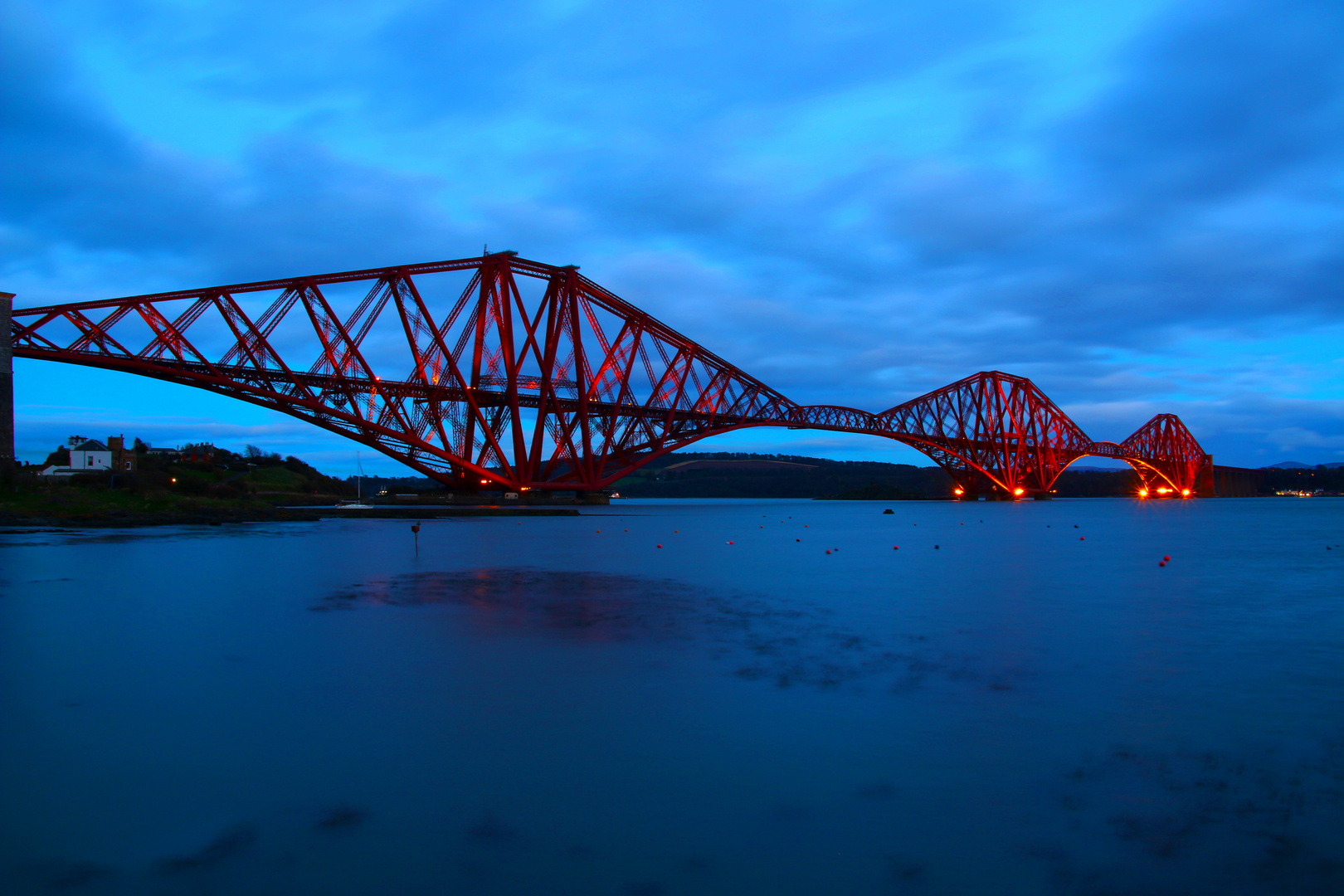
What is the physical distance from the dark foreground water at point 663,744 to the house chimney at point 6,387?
24403 millimetres

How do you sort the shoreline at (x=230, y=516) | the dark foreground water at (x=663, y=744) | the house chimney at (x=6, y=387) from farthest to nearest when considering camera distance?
the house chimney at (x=6, y=387) < the shoreline at (x=230, y=516) < the dark foreground water at (x=663, y=744)

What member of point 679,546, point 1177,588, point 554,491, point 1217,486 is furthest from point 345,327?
point 1217,486

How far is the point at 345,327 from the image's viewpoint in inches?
1983

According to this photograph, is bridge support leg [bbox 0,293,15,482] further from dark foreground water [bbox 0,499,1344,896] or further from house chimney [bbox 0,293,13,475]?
dark foreground water [bbox 0,499,1344,896]

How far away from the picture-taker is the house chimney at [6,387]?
34.8 m

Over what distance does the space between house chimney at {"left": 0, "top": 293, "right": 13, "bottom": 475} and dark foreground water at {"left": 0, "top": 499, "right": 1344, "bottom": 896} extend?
24.4 metres

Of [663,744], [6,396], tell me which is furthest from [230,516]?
[663,744]

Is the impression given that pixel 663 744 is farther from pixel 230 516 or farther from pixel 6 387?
pixel 230 516

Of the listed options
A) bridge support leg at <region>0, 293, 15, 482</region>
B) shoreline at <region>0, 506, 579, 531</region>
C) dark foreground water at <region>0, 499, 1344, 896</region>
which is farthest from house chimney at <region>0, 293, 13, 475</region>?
dark foreground water at <region>0, 499, 1344, 896</region>

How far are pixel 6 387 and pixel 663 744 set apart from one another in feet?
134

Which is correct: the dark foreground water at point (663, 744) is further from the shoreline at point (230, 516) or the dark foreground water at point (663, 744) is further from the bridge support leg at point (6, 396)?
the bridge support leg at point (6, 396)

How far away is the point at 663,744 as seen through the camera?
6.66 metres

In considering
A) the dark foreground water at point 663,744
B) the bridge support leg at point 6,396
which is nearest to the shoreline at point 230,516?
the bridge support leg at point 6,396

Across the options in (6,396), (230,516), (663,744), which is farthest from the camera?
(230,516)
